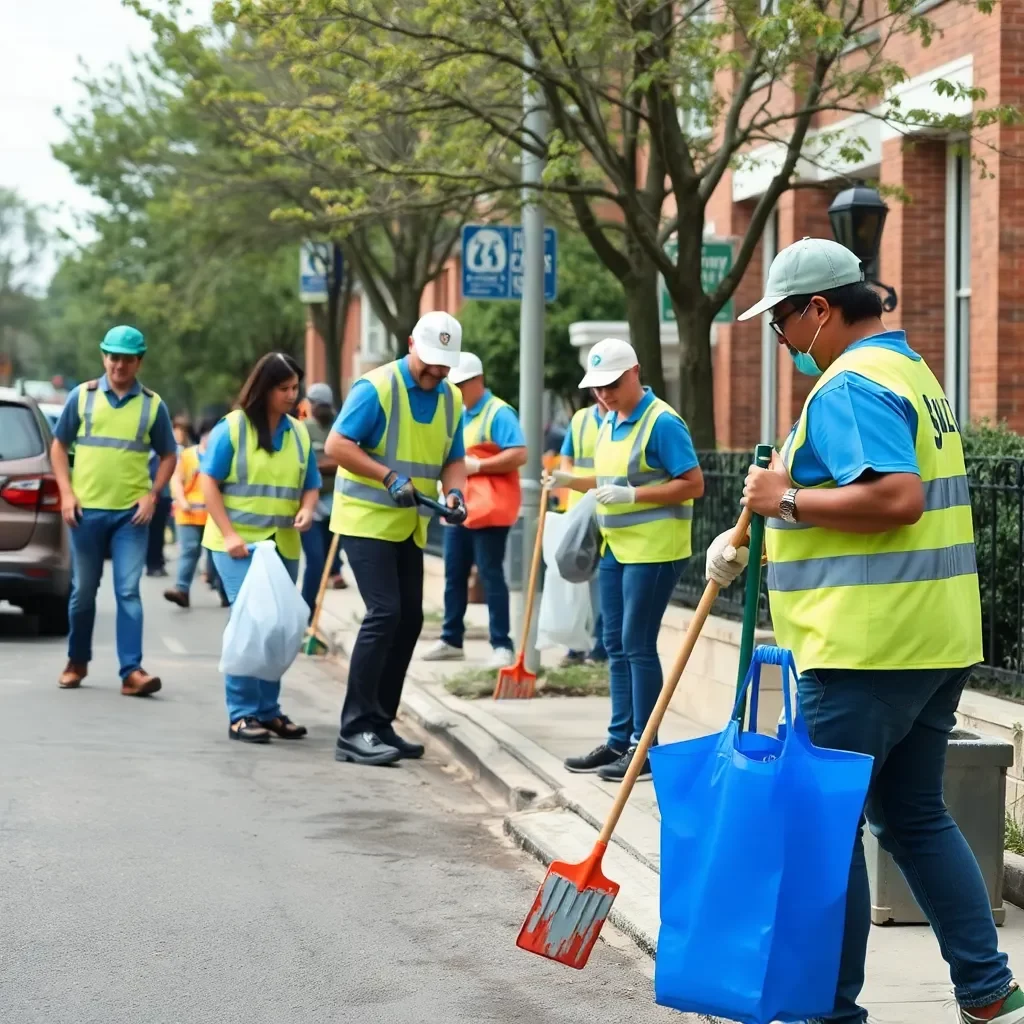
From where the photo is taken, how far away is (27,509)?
44.2 ft

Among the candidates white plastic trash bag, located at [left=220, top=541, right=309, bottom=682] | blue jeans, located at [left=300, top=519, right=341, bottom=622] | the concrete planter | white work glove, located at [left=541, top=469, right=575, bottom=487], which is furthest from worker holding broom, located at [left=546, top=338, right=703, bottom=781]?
blue jeans, located at [left=300, top=519, right=341, bottom=622]

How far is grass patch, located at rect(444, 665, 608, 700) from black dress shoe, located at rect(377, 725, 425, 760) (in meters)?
1.60

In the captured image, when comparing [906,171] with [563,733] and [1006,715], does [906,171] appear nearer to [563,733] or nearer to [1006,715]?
[563,733]

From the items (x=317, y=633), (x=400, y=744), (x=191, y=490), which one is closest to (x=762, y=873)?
(x=400, y=744)

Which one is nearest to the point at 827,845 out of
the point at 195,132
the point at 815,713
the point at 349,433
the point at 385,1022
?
the point at 815,713

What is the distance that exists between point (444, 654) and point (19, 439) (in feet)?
11.5

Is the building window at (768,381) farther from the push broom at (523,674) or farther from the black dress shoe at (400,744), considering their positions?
the black dress shoe at (400,744)

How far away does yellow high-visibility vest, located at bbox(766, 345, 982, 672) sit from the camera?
4.30 m

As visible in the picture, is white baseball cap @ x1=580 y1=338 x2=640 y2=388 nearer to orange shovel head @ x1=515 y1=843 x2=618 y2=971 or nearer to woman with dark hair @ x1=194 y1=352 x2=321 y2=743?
woman with dark hair @ x1=194 y1=352 x2=321 y2=743

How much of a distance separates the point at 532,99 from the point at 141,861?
8.01m

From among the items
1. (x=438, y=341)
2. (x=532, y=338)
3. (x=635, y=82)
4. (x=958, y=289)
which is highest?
(x=635, y=82)

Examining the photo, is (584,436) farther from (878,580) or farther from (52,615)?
(878,580)

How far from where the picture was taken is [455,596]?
12.5m

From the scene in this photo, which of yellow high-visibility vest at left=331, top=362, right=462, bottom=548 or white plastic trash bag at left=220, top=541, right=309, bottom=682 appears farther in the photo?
white plastic trash bag at left=220, top=541, right=309, bottom=682
